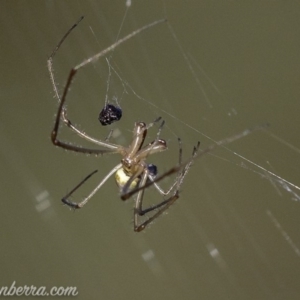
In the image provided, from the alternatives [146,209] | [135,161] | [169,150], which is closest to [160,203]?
[146,209]

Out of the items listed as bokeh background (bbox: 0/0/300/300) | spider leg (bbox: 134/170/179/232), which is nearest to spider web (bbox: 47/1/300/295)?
bokeh background (bbox: 0/0/300/300)

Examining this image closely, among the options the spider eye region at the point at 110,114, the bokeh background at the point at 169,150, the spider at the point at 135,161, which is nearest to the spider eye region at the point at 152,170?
the spider at the point at 135,161

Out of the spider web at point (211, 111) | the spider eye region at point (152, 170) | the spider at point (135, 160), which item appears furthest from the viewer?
the spider web at point (211, 111)

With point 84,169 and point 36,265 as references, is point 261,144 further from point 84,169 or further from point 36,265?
point 36,265

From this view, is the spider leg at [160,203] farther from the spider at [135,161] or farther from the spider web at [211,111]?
the spider web at [211,111]

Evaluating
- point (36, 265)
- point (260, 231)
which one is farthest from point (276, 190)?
point (36, 265)

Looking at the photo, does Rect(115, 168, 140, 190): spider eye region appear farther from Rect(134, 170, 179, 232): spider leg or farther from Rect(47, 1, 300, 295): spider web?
Rect(47, 1, 300, 295): spider web

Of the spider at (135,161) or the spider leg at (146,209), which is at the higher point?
the spider at (135,161)

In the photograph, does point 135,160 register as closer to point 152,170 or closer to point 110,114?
point 152,170
